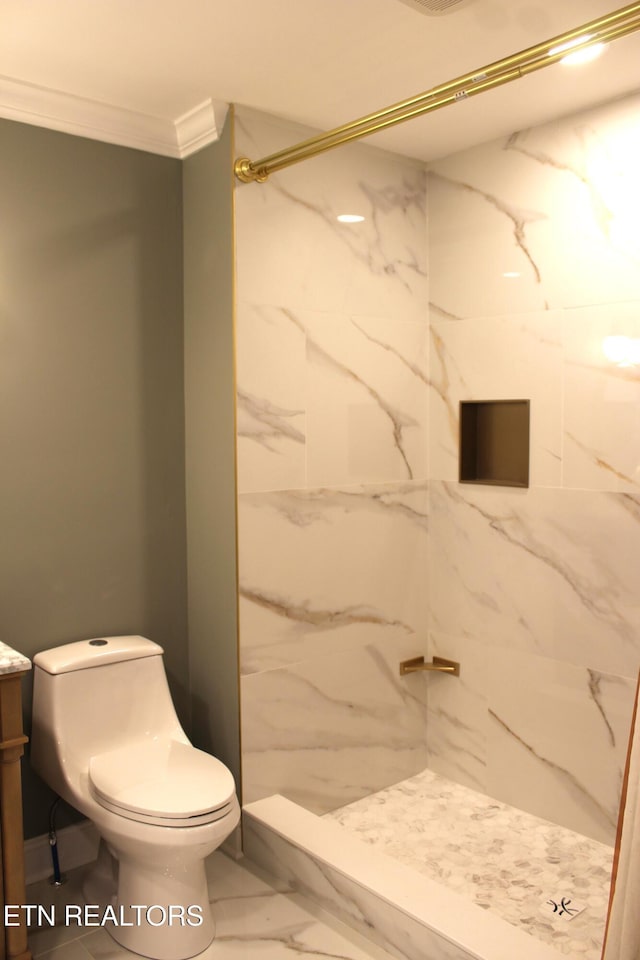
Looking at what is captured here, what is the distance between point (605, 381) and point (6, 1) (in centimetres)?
192

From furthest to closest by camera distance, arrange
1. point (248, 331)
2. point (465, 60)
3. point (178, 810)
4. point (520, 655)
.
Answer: point (520, 655) < point (248, 331) < point (465, 60) < point (178, 810)

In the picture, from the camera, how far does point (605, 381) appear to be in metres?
2.55

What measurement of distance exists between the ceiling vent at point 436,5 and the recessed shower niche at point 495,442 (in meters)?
1.28

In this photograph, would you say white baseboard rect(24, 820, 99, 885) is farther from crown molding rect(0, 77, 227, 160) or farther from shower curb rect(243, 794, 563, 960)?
crown molding rect(0, 77, 227, 160)

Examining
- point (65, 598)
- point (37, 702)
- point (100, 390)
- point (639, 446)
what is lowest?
point (37, 702)

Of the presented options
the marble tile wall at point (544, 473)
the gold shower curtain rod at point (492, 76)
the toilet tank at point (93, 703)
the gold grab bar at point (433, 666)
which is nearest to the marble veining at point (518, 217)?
the marble tile wall at point (544, 473)

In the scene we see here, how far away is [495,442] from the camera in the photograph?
295 centimetres

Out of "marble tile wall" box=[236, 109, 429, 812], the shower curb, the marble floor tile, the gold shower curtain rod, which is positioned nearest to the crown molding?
"marble tile wall" box=[236, 109, 429, 812]

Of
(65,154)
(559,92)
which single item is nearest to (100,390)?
(65,154)

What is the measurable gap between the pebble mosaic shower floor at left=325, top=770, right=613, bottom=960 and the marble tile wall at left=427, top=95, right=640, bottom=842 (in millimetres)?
93

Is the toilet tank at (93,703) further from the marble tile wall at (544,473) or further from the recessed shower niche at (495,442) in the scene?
the recessed shower niche at (495,442)

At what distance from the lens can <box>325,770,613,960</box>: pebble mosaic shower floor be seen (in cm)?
227

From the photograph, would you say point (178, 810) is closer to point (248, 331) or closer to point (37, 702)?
point (37, 702)

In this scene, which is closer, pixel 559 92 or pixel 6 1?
pixel 6 1
